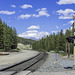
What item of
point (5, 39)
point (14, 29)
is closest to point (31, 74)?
point (5, 39)

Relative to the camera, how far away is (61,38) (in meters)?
72.8

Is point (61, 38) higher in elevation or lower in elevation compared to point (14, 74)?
higher

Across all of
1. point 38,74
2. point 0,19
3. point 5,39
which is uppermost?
point 0,19

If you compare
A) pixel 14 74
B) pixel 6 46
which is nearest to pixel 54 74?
pixel 14 74

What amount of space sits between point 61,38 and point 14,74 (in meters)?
63.5

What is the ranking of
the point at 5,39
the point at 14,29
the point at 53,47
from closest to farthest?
the point at 5,39 < the point at 53,47 < the point at 14,29

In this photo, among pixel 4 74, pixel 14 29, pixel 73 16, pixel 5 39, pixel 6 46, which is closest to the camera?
pixel 4 74

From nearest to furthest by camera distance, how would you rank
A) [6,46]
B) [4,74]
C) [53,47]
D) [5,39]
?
[4,74], [5,39], [6,46], [53,47]

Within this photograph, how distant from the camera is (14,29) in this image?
354ft

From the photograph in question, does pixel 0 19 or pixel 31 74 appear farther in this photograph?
pixel 0 19

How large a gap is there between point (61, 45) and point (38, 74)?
6368 centimetres

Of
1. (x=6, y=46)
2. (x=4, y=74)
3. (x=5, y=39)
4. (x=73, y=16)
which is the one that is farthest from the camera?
(x=6, y=46)

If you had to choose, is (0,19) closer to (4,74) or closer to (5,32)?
(5,32)

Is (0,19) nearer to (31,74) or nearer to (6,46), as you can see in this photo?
(6,46)
